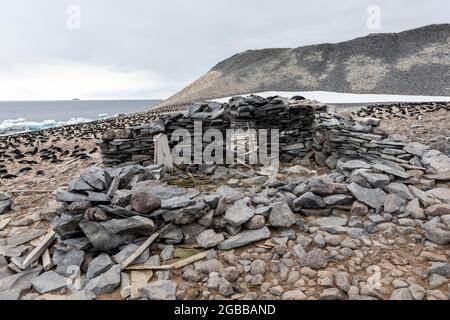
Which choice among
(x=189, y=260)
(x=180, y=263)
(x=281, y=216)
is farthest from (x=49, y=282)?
(x=281, y=216)

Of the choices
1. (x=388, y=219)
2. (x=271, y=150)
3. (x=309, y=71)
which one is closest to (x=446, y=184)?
(x=388, y=219)

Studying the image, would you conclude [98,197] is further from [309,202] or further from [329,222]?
[329,222]

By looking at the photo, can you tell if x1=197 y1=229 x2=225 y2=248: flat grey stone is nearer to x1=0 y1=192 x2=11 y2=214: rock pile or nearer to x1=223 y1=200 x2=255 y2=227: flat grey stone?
x1=223 y1=200 x2=255 y2=227: flat grey stone

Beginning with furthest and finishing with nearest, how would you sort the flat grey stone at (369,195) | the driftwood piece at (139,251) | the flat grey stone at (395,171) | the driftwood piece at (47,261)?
the flat grey stone at (395,171), the flat grey stone at (369,195), the driftwood piece at (47,261), the driftwood piece at (139,251)

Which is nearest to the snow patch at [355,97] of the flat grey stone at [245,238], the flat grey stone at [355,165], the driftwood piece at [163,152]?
the driftwood piece at [163,152]

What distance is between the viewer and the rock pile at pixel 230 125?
29.3ft

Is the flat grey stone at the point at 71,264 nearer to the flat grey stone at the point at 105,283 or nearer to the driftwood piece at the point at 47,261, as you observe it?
the driftwood piece at the point at 47,261

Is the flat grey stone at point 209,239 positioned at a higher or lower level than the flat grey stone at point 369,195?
lower

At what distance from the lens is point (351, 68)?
1729 inches

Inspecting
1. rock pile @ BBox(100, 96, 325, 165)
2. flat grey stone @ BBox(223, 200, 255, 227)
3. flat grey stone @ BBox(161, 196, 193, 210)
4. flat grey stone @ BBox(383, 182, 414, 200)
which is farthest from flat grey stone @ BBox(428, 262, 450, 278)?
rock pile @ BBox(100, 96, 325, 165)

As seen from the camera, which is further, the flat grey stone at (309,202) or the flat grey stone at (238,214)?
the flat grey stone at (309,202)

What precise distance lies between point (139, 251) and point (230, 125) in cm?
555

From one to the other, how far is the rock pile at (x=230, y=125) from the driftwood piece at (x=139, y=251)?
4455 millimetres
